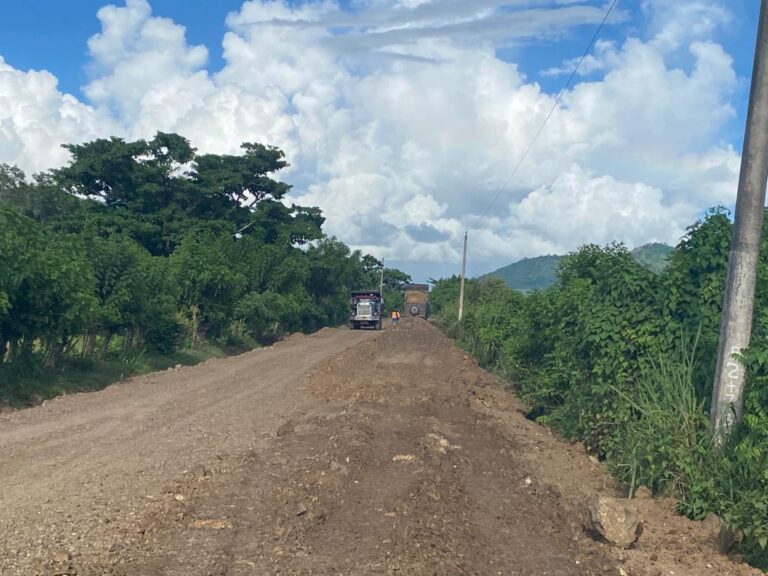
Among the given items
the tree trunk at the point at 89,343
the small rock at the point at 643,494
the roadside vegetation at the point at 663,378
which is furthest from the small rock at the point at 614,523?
the tree trunk at the point at 89,343

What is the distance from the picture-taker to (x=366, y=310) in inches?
2375

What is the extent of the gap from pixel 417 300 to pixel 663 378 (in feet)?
237

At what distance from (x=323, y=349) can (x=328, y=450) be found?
Result: 81.2ft

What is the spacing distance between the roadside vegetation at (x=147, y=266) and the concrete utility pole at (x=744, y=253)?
512 inches

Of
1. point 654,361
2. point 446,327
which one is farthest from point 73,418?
point 446,327

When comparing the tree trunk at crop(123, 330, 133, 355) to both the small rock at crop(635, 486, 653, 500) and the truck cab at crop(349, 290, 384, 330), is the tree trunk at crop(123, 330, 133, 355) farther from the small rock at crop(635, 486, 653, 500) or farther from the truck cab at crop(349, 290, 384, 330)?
the truck cab at crop(349, 290, 384, 330)

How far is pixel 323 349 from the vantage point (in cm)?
3522

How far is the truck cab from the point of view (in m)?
60.3

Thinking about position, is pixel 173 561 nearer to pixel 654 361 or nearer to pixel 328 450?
pixel 328 450

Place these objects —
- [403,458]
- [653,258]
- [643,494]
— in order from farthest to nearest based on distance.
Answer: [653,258], [403,458], [643,494]

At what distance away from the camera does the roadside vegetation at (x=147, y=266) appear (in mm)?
17734

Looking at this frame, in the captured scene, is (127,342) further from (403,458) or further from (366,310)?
(366,310)

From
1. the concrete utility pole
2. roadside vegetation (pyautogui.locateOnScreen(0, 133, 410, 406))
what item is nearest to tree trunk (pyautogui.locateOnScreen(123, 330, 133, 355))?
roadside vegetation (pyautogui.locateOnScreen(0, 133, 410, 406))

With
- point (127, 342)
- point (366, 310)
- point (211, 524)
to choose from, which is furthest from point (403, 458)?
point (366, 310)
